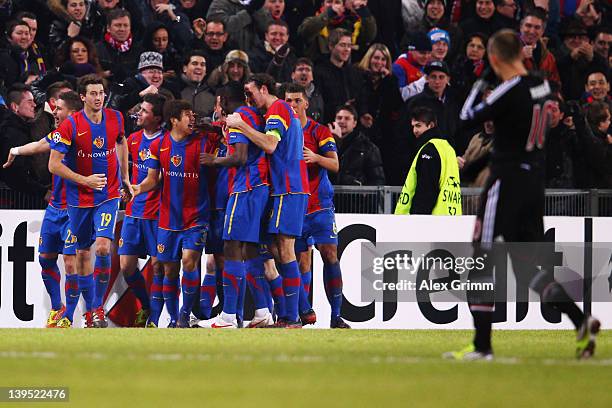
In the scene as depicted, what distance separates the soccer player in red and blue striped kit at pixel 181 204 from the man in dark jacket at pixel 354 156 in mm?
2621

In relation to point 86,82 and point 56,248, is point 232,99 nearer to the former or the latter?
point 86,82

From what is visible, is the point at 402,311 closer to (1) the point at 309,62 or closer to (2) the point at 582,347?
(1) the point at 309,62

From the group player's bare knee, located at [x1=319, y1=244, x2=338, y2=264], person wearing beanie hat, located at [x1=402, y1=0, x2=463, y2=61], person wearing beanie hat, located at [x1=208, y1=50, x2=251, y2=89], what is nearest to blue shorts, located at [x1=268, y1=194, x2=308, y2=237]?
player's bare knee, located at [x1=319, y1=244, x2=338, y2=264]

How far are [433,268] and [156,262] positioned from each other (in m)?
3.40

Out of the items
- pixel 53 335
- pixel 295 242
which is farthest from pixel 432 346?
pixel 295 242

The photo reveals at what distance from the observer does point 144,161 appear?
14508 millimetres

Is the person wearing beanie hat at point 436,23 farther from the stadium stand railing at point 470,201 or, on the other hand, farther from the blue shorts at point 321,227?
the blue shorts at point 321,227

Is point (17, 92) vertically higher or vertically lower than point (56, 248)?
higher

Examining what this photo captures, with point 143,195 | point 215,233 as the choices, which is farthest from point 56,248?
point 215,233

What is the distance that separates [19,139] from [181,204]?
7.71 ft

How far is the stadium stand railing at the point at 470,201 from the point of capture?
605 inches

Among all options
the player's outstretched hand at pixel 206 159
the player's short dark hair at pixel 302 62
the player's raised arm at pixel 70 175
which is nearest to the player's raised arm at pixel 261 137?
the player's outstretched hand at pixel 206 159

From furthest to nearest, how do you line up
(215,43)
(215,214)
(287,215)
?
(215,43) → (215,214) → (287,215)

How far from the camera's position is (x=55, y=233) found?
46.2ft
